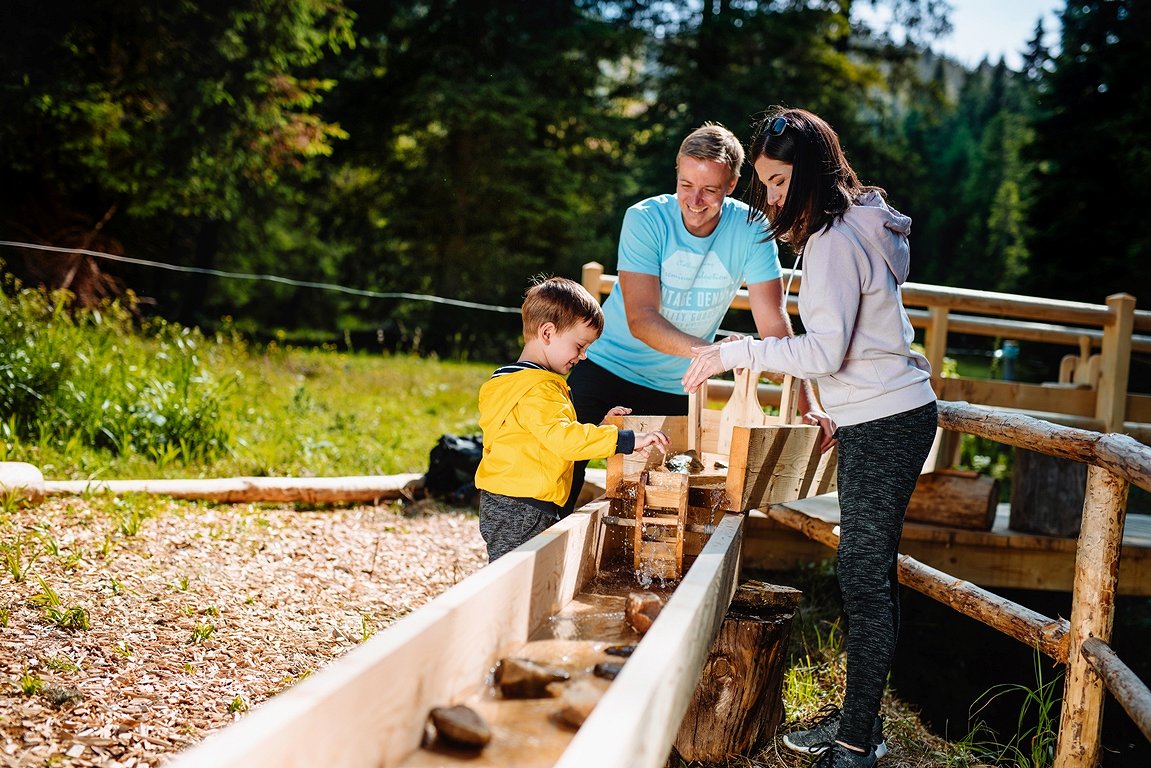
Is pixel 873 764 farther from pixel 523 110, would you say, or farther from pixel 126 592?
pixel 523 110

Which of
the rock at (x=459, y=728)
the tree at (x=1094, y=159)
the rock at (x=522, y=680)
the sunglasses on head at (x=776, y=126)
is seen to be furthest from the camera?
the tree at (x=1094, y=159)

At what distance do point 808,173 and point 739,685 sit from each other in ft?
5.59

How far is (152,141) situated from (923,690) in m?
10.6

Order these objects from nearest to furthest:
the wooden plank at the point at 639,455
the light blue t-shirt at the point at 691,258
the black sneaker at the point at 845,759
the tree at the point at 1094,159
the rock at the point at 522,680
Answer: the rock at the point at 522,680 → the black sneaker at the point at 845,759 → the wooden plank at the point at 639,455 → the light blue t-shirt at the point at 691,258 → the tree at the point at 1094,159

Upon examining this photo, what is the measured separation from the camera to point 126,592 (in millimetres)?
3719

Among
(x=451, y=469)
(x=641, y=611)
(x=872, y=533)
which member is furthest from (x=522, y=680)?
(x=451, y=469)

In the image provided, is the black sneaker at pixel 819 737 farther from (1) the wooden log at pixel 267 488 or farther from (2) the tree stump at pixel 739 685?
(1) the wooden log at pixel 267 488

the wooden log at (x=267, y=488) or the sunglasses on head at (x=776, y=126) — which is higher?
the sunglasses on head at (x=776, y=126)

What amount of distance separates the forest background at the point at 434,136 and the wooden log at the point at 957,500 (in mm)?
7089

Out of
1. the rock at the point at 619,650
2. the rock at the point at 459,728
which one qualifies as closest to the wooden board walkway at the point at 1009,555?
the rock at the point at 619,650

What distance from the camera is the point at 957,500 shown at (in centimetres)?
514

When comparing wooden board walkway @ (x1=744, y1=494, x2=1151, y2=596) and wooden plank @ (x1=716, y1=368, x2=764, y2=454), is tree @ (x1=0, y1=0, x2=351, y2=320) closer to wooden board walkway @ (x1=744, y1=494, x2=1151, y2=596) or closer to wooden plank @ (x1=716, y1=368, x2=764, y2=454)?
wooden plank @ (x1=716, y1=368, x2=764, y2=454)

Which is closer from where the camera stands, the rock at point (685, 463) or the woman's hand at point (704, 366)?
the woman's hand at point (704, 366)

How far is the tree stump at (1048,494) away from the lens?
4.97 metres
